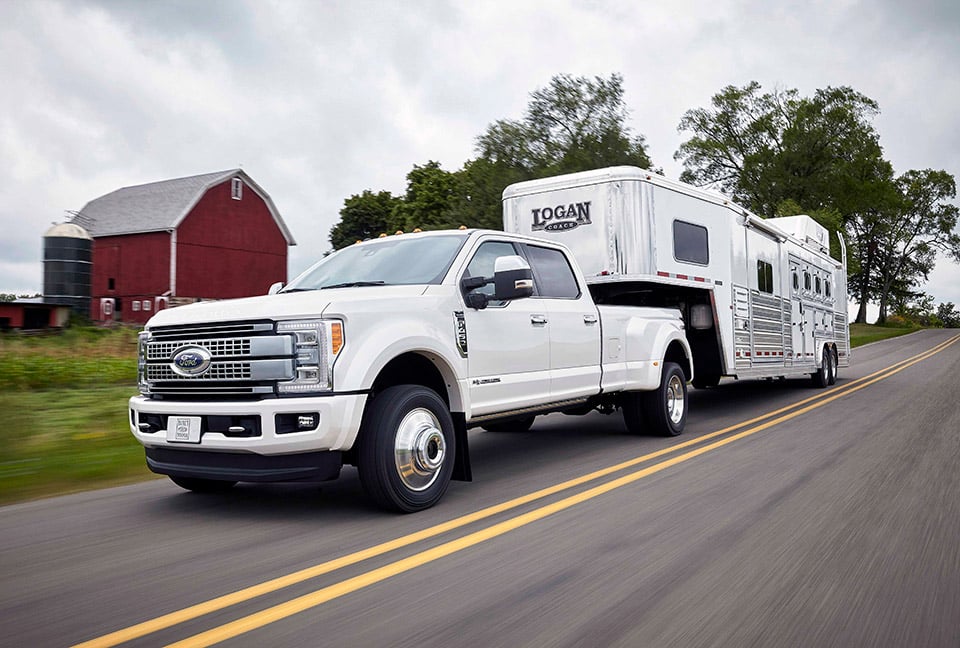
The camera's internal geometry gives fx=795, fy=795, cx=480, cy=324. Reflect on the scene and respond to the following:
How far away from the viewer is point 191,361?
17.3 ft

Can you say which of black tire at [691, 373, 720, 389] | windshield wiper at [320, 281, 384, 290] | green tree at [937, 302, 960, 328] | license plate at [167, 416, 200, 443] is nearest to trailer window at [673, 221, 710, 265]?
black tire at [691, 373, 720, 389]

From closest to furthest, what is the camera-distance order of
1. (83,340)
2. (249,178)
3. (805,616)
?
(805,616) → (83,340) → (249,178)

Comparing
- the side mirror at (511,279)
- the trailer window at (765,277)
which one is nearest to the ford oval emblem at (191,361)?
the side mirror at (511,279)

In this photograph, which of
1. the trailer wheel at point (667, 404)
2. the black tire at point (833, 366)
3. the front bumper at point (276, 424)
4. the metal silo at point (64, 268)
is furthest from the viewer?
the metal silo at point (64, 268)

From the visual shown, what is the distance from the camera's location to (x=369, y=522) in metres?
5.11

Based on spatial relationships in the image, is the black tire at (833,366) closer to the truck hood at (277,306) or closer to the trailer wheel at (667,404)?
the trailer wheel at (667,404)

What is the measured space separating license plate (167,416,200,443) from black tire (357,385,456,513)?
1.06 metres

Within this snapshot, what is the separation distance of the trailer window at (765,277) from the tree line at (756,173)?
23.9m

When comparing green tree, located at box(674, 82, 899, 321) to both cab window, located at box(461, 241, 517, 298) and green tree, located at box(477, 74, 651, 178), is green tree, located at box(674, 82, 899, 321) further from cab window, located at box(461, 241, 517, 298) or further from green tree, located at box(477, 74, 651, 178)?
cab window, located at box(461, 241, 517, 298)

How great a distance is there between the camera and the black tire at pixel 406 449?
5113 mm

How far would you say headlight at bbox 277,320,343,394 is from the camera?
498 centimetres

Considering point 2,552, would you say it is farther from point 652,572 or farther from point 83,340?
point 83,340

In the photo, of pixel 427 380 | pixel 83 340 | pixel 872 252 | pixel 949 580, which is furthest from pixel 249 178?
pixel 872 252

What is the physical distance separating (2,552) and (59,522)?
70cm
